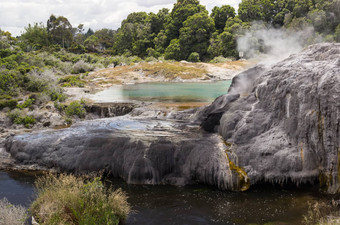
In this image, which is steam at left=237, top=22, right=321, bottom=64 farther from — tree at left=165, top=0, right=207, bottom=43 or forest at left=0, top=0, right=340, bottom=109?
tree at left=165, top=0, right=207, bottom=43

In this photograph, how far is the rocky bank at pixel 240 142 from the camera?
8.57 meters

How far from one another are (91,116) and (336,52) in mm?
13514

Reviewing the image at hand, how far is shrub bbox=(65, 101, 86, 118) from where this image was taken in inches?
686

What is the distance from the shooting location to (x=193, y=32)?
5734cm

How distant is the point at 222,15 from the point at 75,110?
167ft

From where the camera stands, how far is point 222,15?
61.7 meters

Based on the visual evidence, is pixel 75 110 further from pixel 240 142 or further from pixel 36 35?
pixel 36 35

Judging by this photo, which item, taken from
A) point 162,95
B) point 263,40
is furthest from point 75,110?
point 263,40

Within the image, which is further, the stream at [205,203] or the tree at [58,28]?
the tree at [58,28]

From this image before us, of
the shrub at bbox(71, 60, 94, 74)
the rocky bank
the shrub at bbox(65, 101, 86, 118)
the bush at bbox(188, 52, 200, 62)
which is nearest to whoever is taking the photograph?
the rocky bank

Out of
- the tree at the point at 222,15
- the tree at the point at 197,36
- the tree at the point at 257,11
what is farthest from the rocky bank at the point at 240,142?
the tree at the point at 222,15

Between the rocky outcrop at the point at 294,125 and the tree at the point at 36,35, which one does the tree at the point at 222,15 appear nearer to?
the tree at the point at 36,35

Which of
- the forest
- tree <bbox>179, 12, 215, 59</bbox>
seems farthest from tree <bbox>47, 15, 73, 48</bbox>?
tree <bbox>179, 12, 215, 59</bbox>

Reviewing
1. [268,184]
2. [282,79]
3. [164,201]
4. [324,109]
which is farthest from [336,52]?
[164,201]
